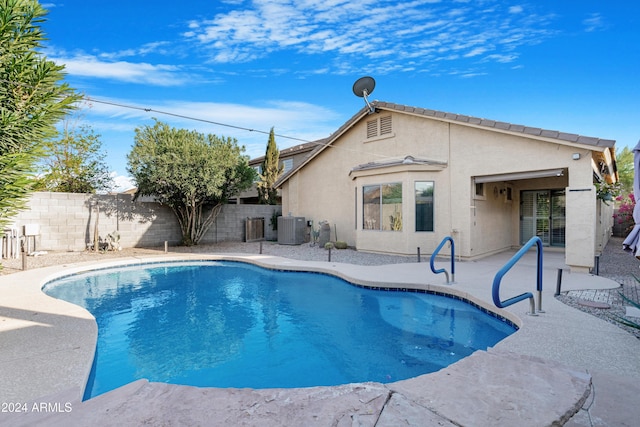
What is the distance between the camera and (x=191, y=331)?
5.97 meters

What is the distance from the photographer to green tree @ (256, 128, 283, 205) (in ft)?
81.0

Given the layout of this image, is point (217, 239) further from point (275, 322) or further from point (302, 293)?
A: point (275, 322)

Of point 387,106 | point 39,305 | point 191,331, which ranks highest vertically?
point 387,106

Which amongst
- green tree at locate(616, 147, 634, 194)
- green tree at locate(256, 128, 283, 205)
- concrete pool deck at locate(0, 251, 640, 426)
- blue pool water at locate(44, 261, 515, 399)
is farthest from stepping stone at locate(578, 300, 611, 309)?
green tree at locate(616, 147, 634, 194)

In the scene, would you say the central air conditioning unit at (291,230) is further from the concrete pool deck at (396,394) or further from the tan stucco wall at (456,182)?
the concrete pool deck at (396,394)

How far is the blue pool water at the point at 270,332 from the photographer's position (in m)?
4.50

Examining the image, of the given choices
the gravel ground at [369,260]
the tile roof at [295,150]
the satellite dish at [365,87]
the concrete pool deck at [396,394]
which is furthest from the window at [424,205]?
the tile roof at [295,150]

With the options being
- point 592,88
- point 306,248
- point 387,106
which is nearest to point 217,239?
point 306,248

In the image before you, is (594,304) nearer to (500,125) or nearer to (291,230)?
(500,125)

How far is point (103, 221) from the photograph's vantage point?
556 inches

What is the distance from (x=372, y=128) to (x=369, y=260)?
5.94m

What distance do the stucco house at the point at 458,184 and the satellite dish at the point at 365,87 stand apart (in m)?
0.45

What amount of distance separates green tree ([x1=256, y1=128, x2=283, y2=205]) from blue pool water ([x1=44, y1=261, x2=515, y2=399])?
15447 mm

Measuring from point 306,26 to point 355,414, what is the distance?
34.8 ft
